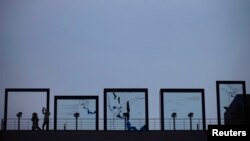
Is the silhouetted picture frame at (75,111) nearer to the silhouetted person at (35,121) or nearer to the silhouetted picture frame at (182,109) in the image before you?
the silhouetted person at (35,121)

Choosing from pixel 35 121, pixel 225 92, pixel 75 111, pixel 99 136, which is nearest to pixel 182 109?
pixel 225 92

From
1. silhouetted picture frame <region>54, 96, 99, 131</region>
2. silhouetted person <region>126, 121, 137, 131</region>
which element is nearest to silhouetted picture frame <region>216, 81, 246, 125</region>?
silhouetted person <region>126, 121, 137, 131</region>

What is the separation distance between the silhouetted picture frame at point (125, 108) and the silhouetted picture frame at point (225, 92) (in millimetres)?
1469

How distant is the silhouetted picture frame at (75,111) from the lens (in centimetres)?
1048

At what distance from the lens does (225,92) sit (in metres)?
10.7

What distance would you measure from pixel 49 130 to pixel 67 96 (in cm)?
78

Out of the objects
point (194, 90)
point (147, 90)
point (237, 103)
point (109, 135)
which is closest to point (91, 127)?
point (109, 135)

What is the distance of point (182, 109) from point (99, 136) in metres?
1.76

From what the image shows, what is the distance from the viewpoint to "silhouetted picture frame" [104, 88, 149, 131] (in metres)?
10.4

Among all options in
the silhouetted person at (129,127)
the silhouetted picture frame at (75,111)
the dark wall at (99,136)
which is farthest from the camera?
the silhouetted picture frame at (75,111)

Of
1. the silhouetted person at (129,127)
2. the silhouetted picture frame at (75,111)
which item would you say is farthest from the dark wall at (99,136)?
the silhouetted picture frame at (75,111)

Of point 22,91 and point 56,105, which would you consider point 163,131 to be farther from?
point 22,91

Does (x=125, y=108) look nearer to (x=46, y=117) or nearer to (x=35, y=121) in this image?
(x=46, y=117)

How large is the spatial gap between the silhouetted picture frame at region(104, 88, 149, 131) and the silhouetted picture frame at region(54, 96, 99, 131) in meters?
0.24
